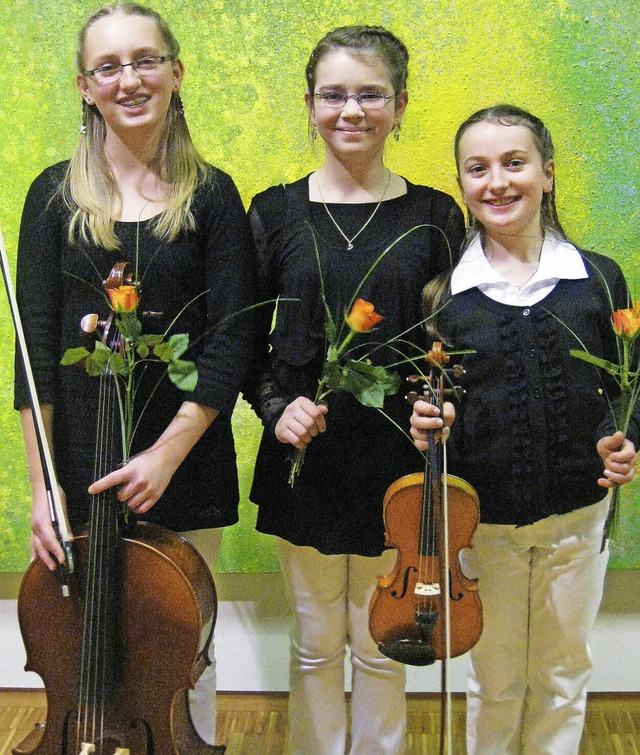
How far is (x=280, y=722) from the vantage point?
2.30 m

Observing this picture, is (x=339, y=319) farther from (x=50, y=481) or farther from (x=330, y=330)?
(x=50, y=481)

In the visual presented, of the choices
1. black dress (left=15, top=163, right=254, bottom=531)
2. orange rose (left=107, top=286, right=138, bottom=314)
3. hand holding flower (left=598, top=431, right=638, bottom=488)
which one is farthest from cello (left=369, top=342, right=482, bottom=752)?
orange rose (left=107, top=286, right=138, bottom=314)

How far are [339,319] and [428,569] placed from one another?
1.51 ft

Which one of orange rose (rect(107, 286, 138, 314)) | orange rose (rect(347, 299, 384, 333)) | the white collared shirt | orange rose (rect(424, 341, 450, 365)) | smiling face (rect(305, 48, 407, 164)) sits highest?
smiling face (rect(305, 48, 407, 164))

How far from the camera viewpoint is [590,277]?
5.59 ft

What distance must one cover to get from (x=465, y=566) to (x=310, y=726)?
454 millimetres

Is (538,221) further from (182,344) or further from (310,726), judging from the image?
(310,726)

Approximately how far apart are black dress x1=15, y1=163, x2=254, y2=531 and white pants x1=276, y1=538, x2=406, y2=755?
0.31m

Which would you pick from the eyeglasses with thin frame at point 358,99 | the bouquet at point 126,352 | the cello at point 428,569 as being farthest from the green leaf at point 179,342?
the eyeglasses with thin frame at point 358,99

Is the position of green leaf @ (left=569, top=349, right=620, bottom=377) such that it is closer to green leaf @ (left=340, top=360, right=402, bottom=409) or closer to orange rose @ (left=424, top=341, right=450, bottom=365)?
orange rose @ (left=424, top=341, right=450, bottom=365)

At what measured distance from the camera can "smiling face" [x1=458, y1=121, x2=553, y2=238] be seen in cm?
166

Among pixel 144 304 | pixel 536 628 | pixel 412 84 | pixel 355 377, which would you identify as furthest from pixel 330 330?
pixel 412 84

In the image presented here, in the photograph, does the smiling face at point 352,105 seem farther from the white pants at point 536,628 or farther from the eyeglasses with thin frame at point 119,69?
the white pants at point 536,628

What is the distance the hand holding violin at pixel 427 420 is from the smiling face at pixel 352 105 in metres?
0.48
